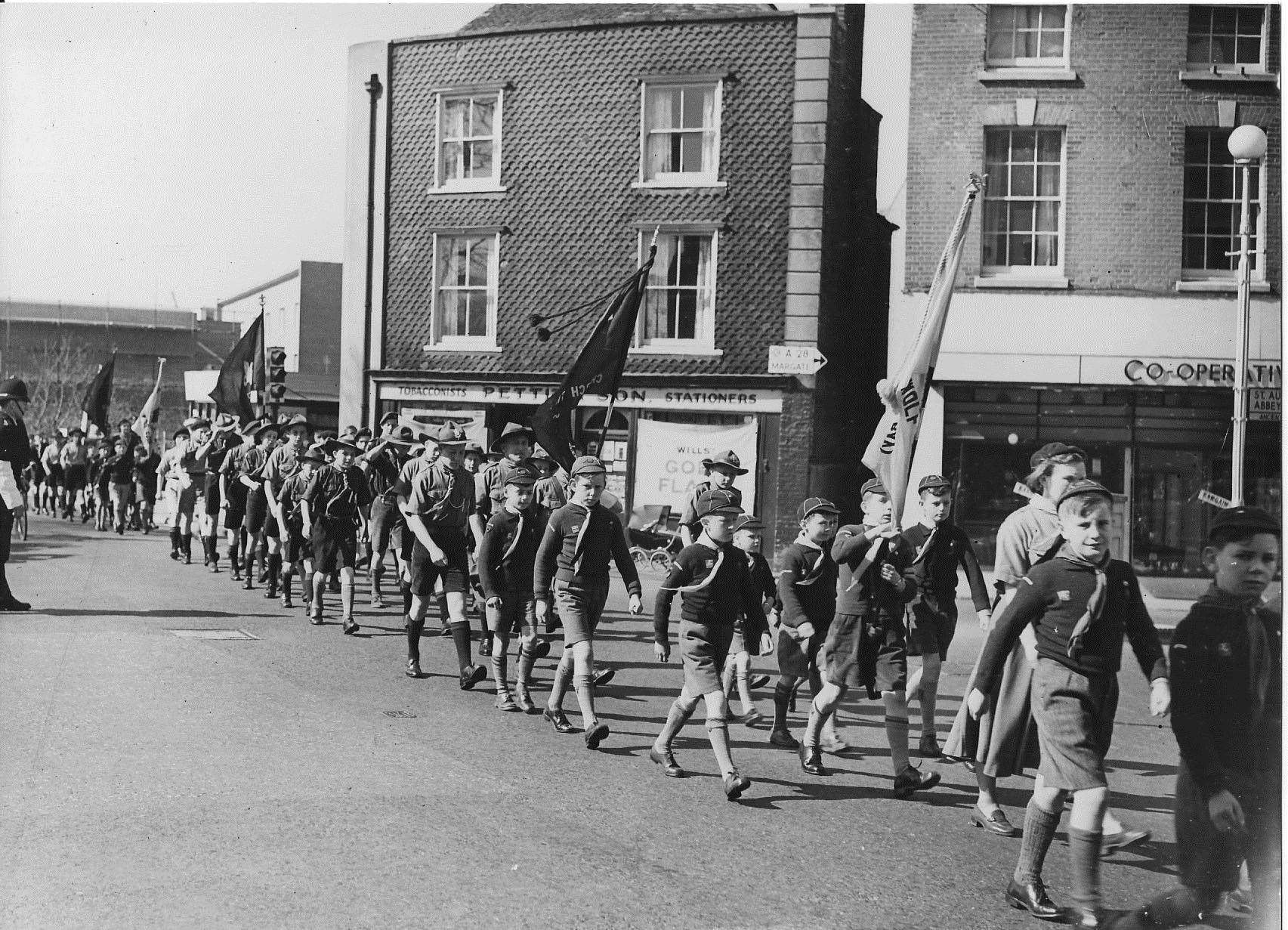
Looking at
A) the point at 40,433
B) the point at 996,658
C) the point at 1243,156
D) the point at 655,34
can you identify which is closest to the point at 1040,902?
the point at 996,658

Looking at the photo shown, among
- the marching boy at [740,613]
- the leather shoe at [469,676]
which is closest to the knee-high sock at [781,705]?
the marching boy at [740,613]

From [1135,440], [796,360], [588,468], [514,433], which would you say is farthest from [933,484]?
[514,433]

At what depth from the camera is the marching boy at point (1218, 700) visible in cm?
462

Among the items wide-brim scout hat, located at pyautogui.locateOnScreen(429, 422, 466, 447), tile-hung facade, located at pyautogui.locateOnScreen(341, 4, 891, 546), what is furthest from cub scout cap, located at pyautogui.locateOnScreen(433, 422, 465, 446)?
tile-hung facade, located at pyautogui.locateOnScreen(341, 4, 891, 546)

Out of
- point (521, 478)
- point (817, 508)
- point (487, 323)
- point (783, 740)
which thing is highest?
point (487, 323)

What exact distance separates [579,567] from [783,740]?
1.78 meters

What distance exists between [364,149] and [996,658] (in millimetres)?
7797

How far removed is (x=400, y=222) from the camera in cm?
1121

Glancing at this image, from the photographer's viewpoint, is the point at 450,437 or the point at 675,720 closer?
the point at 675,720

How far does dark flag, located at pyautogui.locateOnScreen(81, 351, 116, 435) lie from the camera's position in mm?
12336

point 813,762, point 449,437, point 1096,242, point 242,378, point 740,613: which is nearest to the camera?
point 813,762

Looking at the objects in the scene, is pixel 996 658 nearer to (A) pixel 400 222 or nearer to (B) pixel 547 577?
(B) pixel 547 577

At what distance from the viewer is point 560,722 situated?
777cm

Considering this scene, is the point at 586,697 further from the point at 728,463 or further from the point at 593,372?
the point at 593,372
